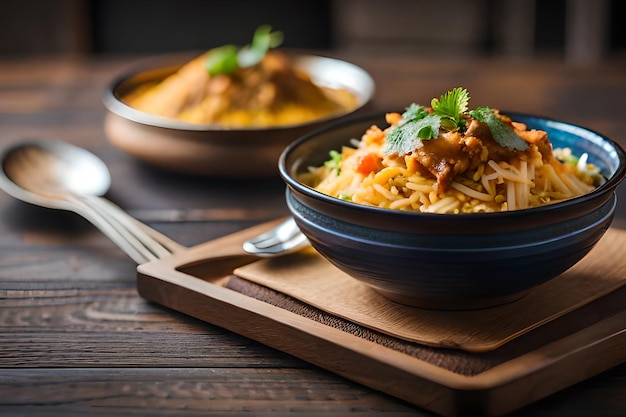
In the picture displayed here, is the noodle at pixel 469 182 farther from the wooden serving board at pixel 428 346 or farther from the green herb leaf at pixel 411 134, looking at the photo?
the wooden serving board at pixel 428 346

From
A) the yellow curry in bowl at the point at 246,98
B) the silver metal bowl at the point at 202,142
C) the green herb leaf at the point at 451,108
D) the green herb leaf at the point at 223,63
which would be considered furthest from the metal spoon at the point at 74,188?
the green herb leaf at the point at 451,108

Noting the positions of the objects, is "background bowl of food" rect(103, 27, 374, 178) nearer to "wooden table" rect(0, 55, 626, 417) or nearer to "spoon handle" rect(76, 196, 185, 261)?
"wooden table" rect(0, 55, 626, 417)

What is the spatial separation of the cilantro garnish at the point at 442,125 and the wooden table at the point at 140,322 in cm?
38

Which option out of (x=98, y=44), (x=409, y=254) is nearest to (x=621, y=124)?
(x=409, y=254)

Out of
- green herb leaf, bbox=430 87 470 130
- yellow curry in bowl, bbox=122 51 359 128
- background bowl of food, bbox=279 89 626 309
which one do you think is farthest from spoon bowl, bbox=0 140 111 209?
green herb leaf, bbox=430 87 470 130

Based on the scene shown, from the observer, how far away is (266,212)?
2066 mm

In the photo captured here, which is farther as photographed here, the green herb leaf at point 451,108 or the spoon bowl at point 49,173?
the spoon bowl at point 49,173

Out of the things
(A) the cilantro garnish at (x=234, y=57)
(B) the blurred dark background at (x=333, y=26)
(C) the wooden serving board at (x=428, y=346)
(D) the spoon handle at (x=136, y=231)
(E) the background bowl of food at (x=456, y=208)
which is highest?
(E) the background bowl of food at (x=456, y=208)

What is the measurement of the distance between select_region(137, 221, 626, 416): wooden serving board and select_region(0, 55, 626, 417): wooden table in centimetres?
2

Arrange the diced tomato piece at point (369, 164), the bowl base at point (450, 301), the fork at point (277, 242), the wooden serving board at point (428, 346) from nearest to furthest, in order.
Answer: the wooden serving board at point (428, 346) → the bowl base at point (450, 301) → the diced tomato piece at point (369, 164) → the fork at point (277, 242)

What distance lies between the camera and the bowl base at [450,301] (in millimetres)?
1378

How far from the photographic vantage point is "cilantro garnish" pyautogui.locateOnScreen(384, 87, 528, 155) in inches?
56.0

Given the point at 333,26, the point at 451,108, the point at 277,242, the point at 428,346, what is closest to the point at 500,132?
the point at 451,108

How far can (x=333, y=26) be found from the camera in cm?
478
